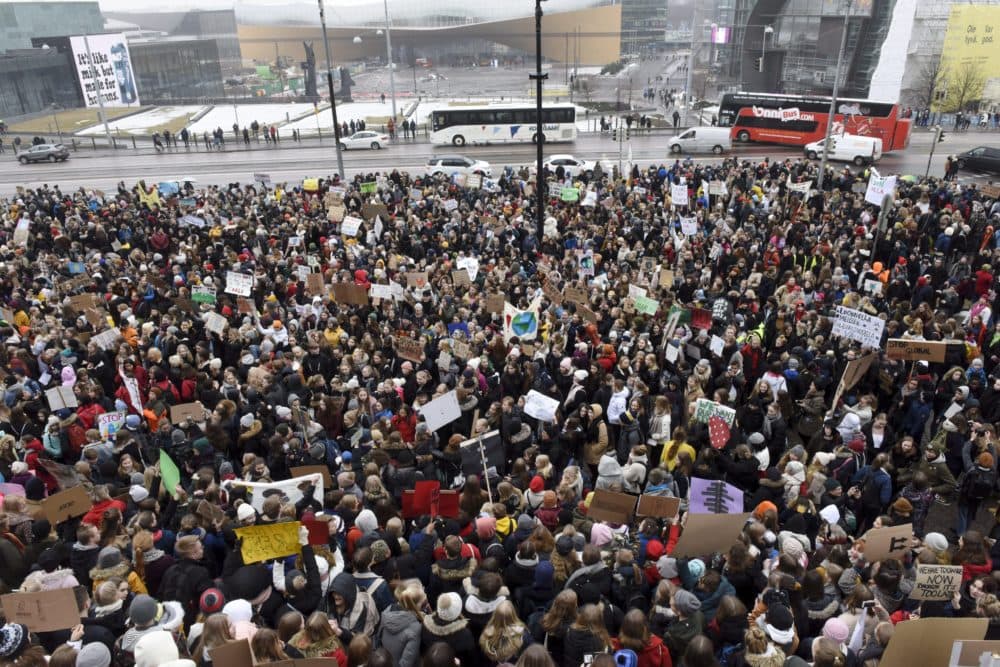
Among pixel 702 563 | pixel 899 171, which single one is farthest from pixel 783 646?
pixel 899 171

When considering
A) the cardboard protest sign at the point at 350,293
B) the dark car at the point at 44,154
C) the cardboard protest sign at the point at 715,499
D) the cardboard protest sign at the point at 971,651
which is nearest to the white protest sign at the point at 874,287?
the cardboard protest sign at the point at 715,499

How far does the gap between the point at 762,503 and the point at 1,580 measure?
680cm

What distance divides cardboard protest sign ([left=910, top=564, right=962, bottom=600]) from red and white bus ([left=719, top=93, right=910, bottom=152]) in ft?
111

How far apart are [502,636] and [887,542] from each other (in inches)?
134

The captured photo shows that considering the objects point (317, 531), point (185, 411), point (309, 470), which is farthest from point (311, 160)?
point (317, 531)

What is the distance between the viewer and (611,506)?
6.28 metres

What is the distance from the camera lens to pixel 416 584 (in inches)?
198

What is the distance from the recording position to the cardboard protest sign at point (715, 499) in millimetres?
6512

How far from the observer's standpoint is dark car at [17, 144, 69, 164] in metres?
40.8

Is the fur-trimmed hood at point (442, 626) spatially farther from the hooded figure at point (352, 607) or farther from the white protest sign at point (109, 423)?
the white protest sign at point (109, 423)

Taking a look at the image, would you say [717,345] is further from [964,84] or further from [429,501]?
[964,84]

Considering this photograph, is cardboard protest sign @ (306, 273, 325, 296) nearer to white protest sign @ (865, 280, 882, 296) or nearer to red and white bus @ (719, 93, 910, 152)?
white protest sign @ (865, 280, 882, 296)

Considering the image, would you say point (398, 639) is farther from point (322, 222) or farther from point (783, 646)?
point (322, 222)

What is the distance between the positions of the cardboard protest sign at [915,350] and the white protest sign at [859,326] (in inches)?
10.5
